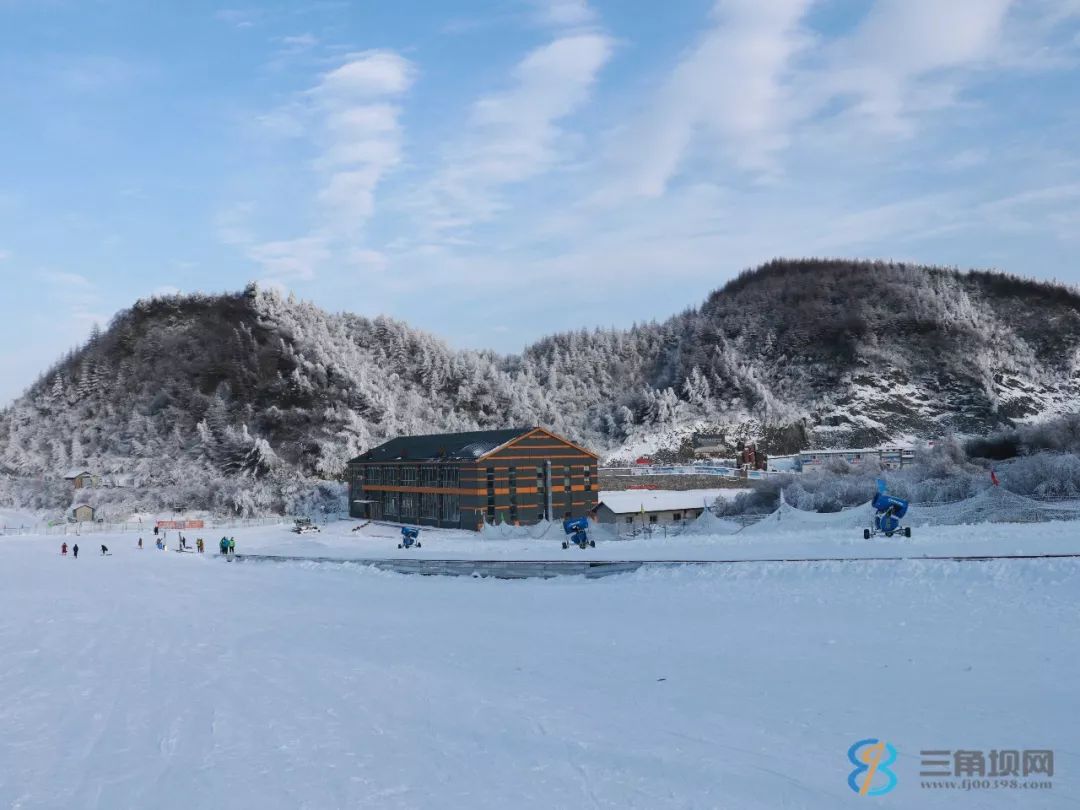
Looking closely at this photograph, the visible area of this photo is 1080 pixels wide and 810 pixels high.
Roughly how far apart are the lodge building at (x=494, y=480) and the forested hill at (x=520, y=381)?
27.1 m

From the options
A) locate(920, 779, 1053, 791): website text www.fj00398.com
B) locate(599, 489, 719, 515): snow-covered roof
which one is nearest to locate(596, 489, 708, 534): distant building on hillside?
locate(599, 489, 719, 515): snow-covered roof

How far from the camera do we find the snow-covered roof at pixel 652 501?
49.8 m

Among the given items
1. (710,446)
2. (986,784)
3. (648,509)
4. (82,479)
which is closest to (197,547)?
(648,509)

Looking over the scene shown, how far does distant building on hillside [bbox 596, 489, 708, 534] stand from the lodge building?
12.2ft

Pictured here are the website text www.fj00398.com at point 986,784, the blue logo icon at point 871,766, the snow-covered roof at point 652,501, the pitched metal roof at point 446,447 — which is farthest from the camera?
the pitched metal roof at point 446,447

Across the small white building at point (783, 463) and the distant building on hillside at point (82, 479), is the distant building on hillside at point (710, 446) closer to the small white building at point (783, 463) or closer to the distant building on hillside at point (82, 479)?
the small white building at point (783, 463)

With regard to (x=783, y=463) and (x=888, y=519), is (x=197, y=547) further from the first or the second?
(x=783, y=463)

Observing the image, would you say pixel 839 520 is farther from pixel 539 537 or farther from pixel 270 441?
pixel 270 441

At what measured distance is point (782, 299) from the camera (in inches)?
6171

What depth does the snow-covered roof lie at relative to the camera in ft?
163

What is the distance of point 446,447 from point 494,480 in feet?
20.8

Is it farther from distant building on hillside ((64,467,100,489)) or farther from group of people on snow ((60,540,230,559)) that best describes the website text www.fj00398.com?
distant building on hillside ((64,467,100,489))

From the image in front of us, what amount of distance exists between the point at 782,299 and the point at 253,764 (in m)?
159

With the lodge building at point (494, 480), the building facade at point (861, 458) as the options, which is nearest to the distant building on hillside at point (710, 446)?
the building facade at point (861, 458)
